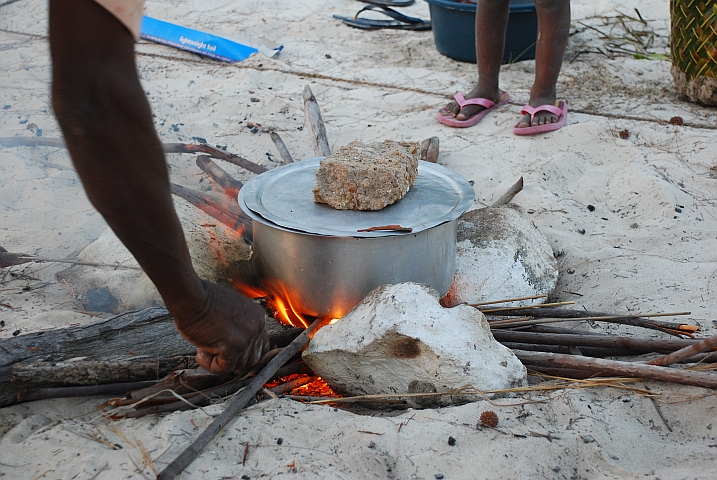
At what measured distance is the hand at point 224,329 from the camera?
1680mm

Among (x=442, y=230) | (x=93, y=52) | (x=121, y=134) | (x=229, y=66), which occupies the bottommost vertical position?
(x=229, y=66)

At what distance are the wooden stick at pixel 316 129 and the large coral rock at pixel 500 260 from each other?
39.6 inches

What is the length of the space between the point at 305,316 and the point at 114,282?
0.82 meters

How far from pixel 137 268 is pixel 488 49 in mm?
3049

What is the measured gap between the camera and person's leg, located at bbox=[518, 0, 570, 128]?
4.25m

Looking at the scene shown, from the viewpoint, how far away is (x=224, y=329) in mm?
1735

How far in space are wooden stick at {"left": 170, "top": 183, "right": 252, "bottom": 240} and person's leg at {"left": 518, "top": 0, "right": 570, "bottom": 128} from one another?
2321 mm

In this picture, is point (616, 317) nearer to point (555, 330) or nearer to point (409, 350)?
point (555, 330)

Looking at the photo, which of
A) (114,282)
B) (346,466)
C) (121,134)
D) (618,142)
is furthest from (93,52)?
(618,142)

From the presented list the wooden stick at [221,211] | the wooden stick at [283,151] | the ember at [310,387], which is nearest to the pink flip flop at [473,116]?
the wooden stick at [283,151]

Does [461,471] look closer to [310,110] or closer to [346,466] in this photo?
[346,466]

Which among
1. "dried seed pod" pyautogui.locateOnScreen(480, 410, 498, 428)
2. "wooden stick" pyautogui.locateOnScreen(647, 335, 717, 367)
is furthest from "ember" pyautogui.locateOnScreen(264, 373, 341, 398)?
"wooden stick" pyautogui.locateOnScreen(647, 335, 717, 367)

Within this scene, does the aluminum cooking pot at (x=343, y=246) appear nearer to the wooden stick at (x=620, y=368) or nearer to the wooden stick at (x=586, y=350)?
the wooden stick at (x=586, y=350)

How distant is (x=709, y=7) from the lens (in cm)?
466
